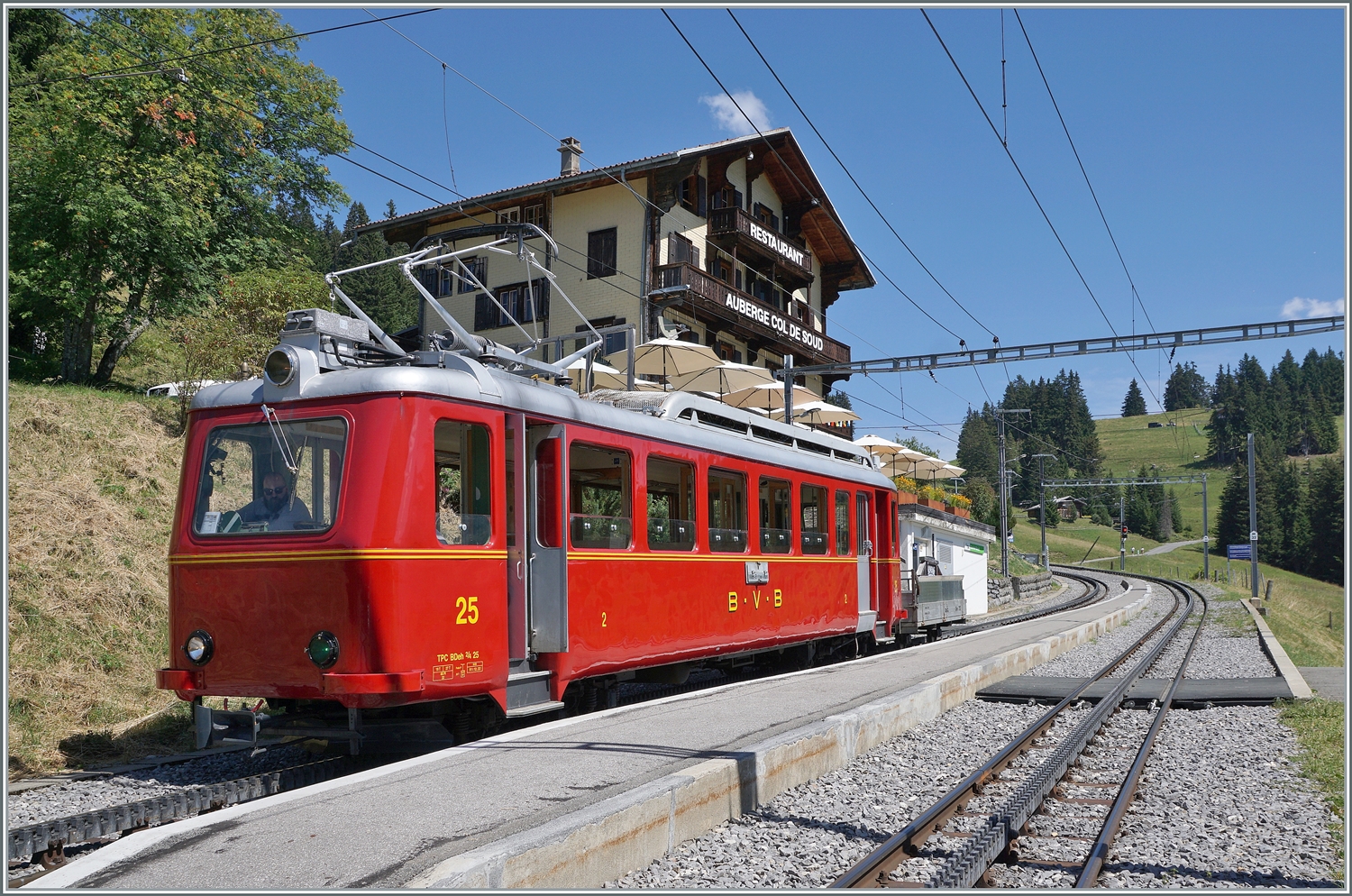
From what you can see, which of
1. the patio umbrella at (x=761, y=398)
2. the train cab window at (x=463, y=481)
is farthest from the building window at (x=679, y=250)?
the train cab window at (x=463, y=481)

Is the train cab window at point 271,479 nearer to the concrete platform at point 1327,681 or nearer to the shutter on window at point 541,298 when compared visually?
the concrete platform at point 1327,681

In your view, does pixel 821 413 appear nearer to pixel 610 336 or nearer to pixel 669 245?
pixel 610 336

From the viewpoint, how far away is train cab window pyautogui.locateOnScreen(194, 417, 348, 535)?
756 cm

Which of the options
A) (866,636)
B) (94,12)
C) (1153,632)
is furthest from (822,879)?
(94,12)

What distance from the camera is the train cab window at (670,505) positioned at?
34.1 feet

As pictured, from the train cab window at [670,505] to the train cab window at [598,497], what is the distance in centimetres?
42

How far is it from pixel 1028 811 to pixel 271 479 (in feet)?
18.4

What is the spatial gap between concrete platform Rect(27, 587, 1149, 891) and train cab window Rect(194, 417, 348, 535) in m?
2.00

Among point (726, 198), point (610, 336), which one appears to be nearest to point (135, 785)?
point (610, 336)

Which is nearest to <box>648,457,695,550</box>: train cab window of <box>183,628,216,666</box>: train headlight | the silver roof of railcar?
the silver roof of railcar

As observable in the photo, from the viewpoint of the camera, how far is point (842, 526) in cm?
1511

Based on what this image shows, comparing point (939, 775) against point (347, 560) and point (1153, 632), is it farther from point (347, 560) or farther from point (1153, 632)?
point (1153, 632)

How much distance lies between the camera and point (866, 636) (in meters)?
16.9

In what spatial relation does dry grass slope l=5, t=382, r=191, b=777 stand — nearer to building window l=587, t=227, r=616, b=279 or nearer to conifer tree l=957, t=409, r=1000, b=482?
building window l=587, t=227, r=616, b=279
